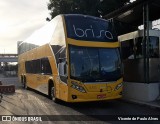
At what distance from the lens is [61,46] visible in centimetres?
1398

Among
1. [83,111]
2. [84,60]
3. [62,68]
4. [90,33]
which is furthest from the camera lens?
[90,33]

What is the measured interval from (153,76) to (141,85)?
34.6 inches

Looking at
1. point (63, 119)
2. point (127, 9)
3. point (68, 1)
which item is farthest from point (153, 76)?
point (68, 1)

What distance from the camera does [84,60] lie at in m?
13.3

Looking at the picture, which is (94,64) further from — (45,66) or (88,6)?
(88,6)

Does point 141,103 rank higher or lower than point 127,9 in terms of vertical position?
lower

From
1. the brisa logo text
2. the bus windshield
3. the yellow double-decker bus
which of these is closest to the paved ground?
the yellow double-decker bus

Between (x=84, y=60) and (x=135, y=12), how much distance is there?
6901mm

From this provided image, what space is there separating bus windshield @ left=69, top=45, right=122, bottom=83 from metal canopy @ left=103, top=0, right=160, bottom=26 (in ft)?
12.4

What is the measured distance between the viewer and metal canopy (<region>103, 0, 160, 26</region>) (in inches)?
642

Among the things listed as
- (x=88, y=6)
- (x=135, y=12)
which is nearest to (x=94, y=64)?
(x=135, y=12)

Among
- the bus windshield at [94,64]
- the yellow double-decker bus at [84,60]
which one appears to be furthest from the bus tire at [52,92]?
the bus windshield at [94,64]

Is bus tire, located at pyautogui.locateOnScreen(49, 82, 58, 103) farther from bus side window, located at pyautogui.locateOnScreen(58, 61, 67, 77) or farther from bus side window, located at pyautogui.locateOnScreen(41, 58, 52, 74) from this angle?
bus side window, located at pyautogui.locateOnScreen(58, 61, 67, 77)

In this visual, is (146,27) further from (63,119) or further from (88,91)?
(63,119)
